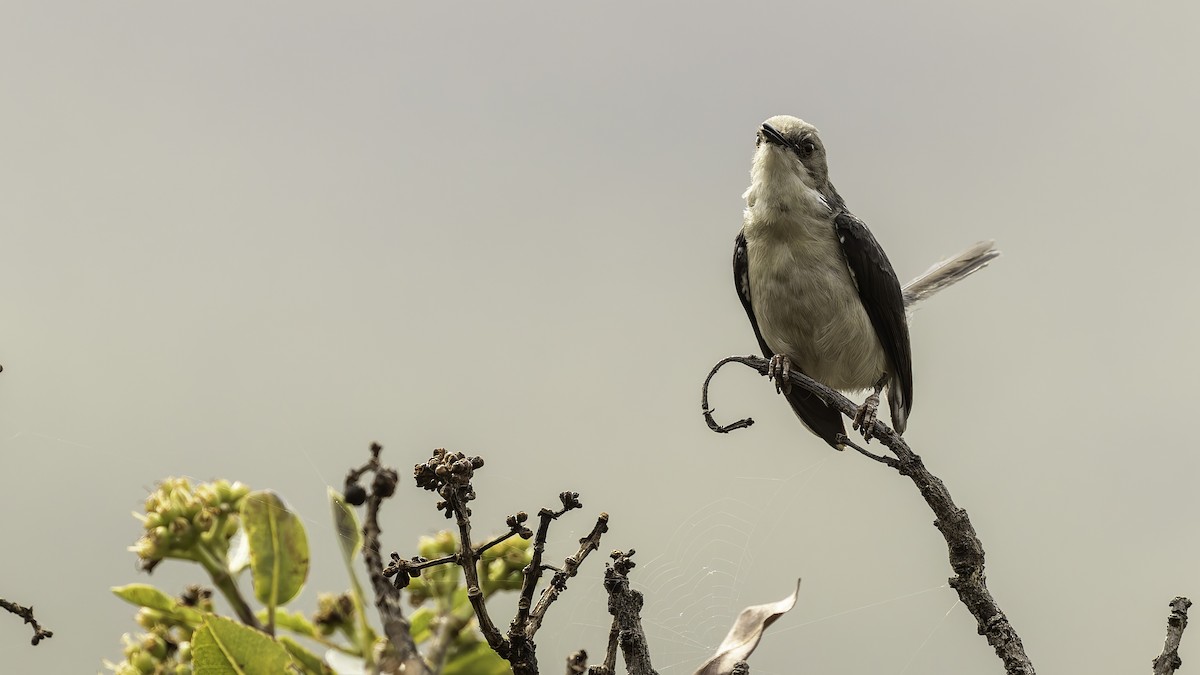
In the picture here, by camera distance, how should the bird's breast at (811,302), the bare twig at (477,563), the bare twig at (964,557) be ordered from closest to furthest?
the bare twig at (477,563) < the bare twig at (964,557) < the bird's breast at (811,302)

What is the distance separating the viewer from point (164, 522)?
3.18 ft

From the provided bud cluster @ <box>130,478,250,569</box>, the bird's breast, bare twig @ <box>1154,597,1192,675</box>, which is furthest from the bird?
bud cluster @ <box>130,478,250,569</box>

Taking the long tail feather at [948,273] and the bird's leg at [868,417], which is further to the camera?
the long tail feather at [948,273]

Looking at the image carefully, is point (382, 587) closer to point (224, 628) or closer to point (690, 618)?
point (224, 628)

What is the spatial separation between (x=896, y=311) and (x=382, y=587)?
3428 mm

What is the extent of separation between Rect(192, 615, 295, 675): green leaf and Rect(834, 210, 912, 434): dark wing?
10.6ft

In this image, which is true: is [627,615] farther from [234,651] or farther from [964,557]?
[964,557]

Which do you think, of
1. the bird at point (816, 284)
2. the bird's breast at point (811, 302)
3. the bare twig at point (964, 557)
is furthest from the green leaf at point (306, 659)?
the bird's breast at point (811, 302)

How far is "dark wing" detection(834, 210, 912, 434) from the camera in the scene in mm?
3826

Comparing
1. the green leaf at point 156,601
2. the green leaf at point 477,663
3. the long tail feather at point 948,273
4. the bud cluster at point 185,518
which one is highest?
the long tail feather at point 948,273

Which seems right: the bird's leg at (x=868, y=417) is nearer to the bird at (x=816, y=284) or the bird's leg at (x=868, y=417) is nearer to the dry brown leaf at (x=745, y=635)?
the bird at (x=816, y=284)

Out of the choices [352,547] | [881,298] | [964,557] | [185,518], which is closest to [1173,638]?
[964,557]

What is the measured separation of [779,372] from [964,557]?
129 cm

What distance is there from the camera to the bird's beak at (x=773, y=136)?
381 centimetres
